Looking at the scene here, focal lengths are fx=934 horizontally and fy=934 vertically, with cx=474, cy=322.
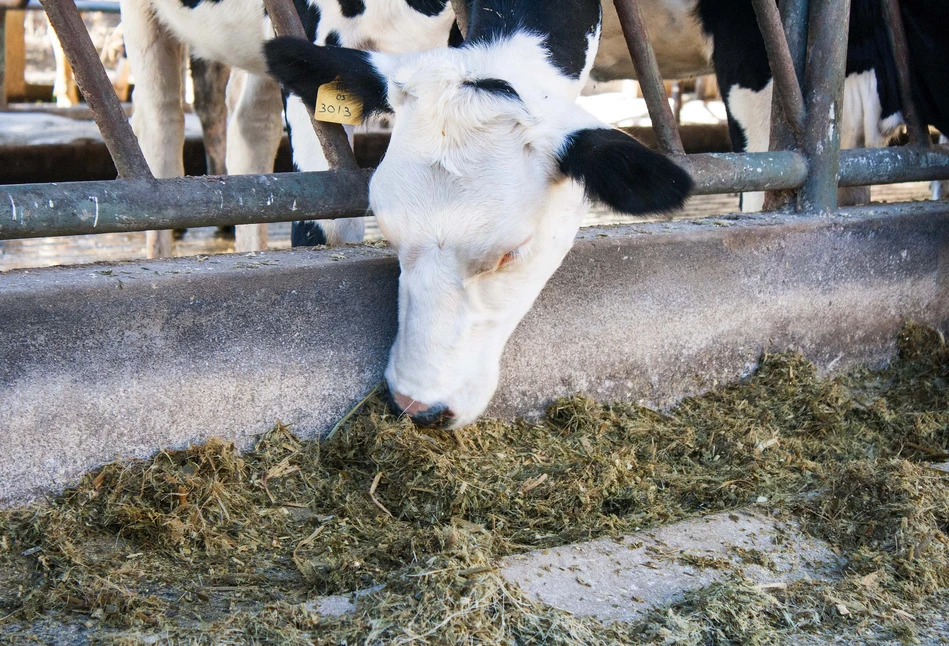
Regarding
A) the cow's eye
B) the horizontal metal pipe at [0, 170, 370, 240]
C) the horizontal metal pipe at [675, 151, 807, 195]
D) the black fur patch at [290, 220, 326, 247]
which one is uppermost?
the horizontal metal pipe at [675, 151, 807, 195]

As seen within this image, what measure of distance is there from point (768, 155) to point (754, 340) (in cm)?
65

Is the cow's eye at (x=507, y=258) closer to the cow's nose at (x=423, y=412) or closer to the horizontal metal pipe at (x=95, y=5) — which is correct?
the cow's nose at (x=423, y=412)

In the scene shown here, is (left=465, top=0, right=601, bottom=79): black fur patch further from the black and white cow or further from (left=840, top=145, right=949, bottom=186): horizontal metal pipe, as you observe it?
the black and white cow

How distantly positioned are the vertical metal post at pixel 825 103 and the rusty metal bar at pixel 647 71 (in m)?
0.60

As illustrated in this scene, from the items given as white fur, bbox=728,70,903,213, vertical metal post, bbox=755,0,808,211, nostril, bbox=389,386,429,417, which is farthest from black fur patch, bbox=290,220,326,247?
white fur, bbox=728,70,903,213

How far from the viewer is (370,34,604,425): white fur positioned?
2195mm

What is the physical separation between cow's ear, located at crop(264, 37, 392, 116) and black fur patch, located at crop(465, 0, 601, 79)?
0.29 metres

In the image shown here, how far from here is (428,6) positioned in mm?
3217

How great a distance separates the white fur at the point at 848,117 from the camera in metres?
3.90

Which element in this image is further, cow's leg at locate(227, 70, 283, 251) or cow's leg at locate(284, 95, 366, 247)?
cow's leg at locate(227, 70, 283, 251)

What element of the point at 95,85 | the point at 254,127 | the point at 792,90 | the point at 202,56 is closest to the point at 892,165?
the point at 792,90

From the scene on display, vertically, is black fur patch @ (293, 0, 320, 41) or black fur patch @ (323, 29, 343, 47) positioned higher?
black fur patch @ (293, 0, 320, 41)

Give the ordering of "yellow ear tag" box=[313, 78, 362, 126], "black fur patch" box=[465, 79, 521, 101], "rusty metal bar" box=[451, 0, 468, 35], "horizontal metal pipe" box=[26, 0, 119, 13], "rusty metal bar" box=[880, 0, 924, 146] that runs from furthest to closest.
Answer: "horizontal metal pipe" box=[26, 0, 119, 13] → "rusty metal bar" box=[880, 0, 924, 146] → "rusty metal bar" box=[451, 0, 468, 35] → "yellow ear tag" box=[313, 78, 362, 126] → "black fur patch" box=[465, 79, 521, 101]

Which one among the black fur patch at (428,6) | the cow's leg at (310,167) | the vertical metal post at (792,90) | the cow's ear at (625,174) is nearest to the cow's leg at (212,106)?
the cow's leg at (310,167)
